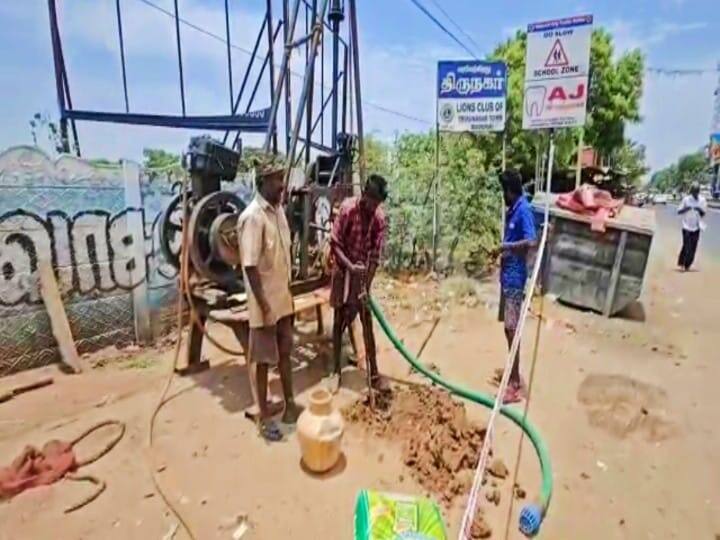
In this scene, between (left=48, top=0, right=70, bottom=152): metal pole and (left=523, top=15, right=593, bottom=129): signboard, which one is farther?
(left=48, top=0, right=70, bottom=152): metal pole

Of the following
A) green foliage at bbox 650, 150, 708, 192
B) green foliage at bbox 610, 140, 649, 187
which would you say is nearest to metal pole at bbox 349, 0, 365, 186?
green foliage at bbox 610, 140, 649, 187

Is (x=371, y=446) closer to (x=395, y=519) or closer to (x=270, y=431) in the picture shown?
(x=270, y=431)

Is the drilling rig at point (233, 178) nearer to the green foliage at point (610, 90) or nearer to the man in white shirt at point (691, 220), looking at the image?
the man in white shirt at point (691, 220)

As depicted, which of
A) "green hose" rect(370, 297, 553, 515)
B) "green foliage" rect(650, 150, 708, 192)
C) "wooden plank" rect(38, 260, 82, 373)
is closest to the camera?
"green hose" rect(370, 297, 553, 515)

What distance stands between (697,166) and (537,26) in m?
100

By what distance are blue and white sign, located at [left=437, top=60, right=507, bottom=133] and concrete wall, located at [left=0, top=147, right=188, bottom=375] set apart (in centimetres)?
423

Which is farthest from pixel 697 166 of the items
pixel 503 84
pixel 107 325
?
pixel 107 325

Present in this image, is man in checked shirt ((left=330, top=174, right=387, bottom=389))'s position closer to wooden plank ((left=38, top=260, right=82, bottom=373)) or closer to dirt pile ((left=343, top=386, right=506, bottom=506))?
dirt pile ((left=343, top=386, right=506, bottom=506))

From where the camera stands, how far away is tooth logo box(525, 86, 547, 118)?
17.8 ft

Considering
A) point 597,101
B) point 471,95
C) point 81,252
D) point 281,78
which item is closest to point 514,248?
point 281,78

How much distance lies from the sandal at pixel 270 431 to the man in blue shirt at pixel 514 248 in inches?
72.0

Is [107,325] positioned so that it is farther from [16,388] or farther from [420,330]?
[420,330]

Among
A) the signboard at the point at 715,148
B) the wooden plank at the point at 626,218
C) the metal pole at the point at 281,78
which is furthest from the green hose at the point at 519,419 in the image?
the signboard at the point at 715,148

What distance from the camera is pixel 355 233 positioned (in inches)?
149
